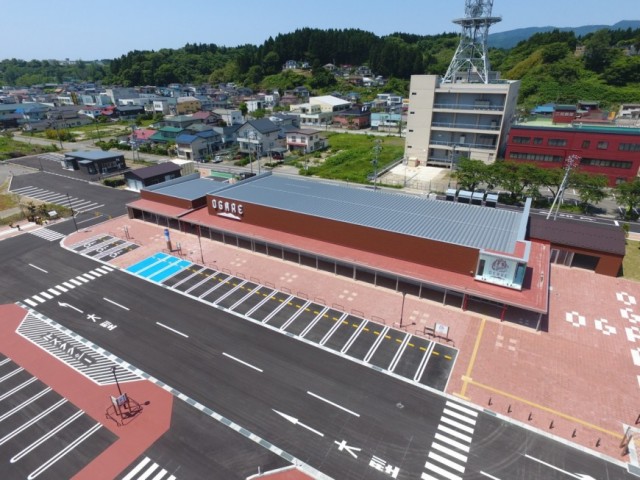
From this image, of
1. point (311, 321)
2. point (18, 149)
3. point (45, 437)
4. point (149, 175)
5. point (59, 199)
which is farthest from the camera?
point (18, 149)

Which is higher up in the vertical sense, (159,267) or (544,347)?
(159,267)

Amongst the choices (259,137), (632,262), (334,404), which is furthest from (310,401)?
(259,137)

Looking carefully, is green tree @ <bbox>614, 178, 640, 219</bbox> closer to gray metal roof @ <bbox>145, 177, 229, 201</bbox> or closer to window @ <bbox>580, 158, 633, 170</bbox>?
window @ <bbox>580, 158, 633, 170</bbox>

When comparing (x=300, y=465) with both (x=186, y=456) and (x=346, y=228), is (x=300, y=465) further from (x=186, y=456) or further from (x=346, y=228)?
(x=346, y=228)

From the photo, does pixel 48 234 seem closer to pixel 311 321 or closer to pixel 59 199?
pixel 59 199

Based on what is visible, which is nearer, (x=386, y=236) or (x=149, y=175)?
(x=386, y=236)

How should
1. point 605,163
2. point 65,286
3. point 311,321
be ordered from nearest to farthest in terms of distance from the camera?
1. point 311,321
2. point 65,286
3. point 605,163

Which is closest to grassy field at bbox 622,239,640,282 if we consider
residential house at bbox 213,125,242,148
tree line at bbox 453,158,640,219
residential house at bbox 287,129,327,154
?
tree line at bbox 453,158,640,219
